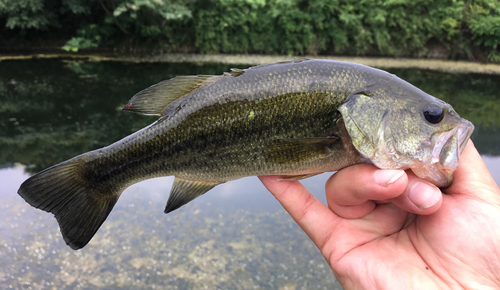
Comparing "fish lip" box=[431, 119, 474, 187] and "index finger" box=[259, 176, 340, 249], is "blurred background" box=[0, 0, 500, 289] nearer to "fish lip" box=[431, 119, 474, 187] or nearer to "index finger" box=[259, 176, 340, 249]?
"index finger" box=[259, 176, 340, 249]

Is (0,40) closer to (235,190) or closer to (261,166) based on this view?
(235,190)

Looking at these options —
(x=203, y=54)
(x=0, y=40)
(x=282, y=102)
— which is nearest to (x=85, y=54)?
(x=0, y=40)

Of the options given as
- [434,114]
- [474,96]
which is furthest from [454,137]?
[474,96]

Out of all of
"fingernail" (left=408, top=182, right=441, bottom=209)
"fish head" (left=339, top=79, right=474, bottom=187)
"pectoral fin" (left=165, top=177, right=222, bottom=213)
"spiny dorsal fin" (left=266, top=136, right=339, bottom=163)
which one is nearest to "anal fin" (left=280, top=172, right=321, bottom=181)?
"spiny dorsal fin" (left=266, top=136, right=339, bottom=163)

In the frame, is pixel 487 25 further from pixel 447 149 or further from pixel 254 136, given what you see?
pixel 254 136

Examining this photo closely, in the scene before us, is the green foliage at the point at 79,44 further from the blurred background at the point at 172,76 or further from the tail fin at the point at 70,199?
the tail fin at the point at 70,199

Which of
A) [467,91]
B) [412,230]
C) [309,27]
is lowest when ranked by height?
[467,91]
